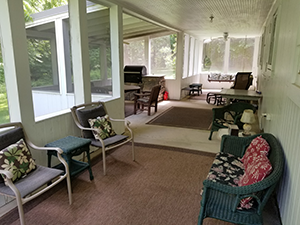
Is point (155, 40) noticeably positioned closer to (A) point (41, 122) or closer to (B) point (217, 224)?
(A) point (41, 122)

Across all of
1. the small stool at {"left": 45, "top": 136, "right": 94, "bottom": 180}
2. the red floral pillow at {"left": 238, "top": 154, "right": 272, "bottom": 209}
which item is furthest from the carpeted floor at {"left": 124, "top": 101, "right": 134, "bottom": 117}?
the red floral pillow at {"left": 238, "top": 154, "right": 272, "bottom": 209}

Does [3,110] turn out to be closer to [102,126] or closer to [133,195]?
[102,126]

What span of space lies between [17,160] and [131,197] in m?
1.16

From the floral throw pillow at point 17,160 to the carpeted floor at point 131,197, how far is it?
1.44ft

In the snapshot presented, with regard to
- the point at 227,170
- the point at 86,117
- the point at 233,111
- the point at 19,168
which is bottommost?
the point at 227,170

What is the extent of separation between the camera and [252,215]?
1.63 m

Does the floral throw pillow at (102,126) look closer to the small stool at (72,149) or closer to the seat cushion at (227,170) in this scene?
the small stool at (72,149)

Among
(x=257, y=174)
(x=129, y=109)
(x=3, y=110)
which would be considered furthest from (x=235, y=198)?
(x=129, y=109)

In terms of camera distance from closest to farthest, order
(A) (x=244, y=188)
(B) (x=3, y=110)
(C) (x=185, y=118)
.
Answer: (A) (x=244, y=188), (B) (x=3, y=110), (C) (x=185, y=118)

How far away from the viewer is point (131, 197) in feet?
7.76

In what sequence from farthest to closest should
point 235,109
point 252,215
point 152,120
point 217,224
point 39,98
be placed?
point 152,120
point 235,109
point 39,98
point 217,224
point 252,215

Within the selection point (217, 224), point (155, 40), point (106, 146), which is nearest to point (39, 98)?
point (106, 146)

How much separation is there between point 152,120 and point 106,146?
2.66 metres

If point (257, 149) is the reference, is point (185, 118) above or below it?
below
